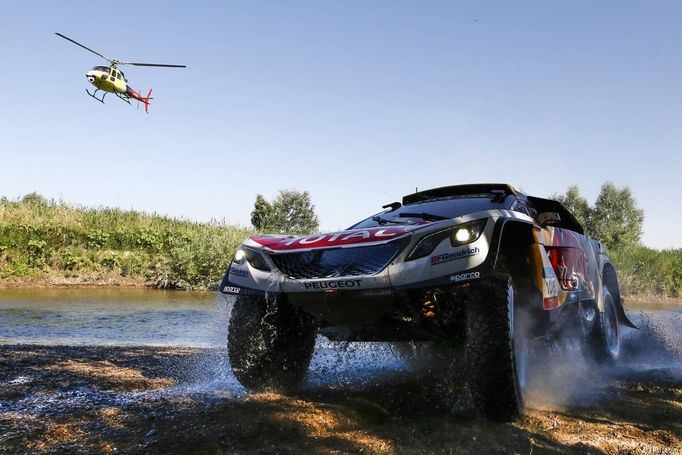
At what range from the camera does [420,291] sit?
3.57m

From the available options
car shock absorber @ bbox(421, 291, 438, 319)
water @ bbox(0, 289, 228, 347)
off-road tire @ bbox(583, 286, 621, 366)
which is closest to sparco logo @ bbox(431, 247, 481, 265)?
car shock absorber @ bbox(421, 291, 438, 319)

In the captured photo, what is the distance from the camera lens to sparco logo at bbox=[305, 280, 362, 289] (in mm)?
3559

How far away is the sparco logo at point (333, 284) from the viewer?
3.56 metres

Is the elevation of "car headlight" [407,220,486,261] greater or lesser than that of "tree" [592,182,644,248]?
lesser

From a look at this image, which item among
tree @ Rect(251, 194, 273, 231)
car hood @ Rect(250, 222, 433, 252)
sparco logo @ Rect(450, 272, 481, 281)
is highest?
tree @ Rect(251, 194, 273, 231)

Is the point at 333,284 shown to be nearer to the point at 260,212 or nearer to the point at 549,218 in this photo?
the point at 549,218

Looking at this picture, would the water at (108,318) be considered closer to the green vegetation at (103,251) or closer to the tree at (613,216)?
the green vegetation at (103,251)

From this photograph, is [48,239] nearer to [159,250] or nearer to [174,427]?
[159,250]

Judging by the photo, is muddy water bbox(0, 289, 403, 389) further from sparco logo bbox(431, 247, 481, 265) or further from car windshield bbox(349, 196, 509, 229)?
sparco logo bbox(431, 247, 481, 265)

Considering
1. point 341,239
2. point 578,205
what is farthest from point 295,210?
point 341,239

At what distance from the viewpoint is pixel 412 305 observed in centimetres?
368

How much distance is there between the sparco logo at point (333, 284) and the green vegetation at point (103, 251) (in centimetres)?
1546

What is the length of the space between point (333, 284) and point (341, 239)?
41 cm

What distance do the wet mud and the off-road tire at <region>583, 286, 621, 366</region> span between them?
23 cm
